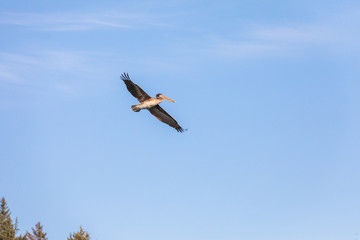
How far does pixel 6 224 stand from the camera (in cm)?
9325

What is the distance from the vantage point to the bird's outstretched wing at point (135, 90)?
8619cm

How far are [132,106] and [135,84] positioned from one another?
1.38 metres

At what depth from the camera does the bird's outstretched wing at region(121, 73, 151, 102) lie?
8619 centimetres

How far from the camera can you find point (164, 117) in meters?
90.2

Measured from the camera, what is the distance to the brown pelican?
3406 inches

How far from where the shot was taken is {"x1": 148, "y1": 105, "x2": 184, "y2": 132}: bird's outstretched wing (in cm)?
8944

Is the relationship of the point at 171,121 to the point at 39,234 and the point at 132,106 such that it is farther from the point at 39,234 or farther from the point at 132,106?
the point at 39,234

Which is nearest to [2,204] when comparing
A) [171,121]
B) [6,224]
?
[6,224]

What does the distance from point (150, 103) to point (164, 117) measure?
282 centimetres

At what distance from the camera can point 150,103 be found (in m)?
87.7

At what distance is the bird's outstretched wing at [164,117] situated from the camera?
89.4m

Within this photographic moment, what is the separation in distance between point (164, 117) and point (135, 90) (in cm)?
425

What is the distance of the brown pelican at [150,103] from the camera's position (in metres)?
86.5

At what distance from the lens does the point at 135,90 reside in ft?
284
